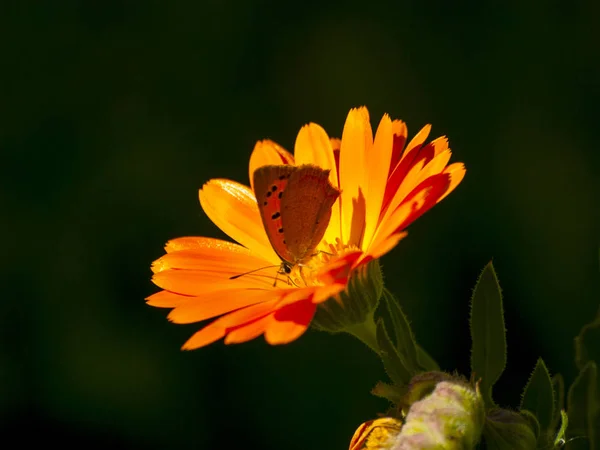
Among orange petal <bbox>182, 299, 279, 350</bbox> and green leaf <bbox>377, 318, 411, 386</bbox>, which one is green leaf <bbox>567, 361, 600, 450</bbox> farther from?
orange petal <bbox>182, 299, 279, 350</bbox>

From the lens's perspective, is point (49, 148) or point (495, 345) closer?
point (495, 345)

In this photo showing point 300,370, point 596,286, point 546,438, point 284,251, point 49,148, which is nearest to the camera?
point 546,438

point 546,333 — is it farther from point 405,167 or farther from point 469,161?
point 405,167

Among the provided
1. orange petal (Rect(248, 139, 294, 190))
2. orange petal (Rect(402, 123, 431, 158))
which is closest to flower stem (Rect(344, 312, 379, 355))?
orange petal (Rect(402, 123, 431, 158))

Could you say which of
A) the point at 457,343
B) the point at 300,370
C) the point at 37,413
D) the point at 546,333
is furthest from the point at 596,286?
the point at 37,413

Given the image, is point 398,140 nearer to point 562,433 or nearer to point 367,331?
point 367,331

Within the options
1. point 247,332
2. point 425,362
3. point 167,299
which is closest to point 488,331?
point 425,362

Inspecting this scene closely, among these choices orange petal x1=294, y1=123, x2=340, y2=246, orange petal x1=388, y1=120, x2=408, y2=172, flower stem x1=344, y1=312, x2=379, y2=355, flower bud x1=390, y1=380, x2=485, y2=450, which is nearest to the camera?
flower bud x1=390, y1=380, x2=485, y2=450
